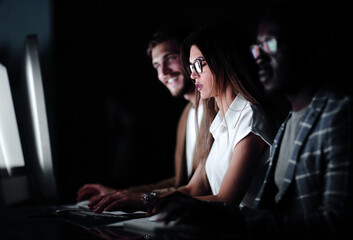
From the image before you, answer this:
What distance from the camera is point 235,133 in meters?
1.26

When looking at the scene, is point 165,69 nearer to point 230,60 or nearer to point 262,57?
point 230,60

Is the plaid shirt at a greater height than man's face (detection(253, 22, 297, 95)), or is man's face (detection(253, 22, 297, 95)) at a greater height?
man's face (detection(253, 22, 297, 95))

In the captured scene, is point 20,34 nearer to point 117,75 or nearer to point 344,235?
point 117,75

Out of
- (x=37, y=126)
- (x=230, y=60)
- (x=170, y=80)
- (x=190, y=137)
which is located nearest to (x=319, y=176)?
(x=230, y=60)

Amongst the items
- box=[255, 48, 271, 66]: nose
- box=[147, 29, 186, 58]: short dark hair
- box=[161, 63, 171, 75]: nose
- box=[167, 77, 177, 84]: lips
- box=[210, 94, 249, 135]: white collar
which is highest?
box=[147, 29, 186, 58]: short dark hair

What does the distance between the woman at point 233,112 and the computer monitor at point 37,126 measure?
0.57m

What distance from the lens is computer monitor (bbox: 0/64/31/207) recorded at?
1.17 meters

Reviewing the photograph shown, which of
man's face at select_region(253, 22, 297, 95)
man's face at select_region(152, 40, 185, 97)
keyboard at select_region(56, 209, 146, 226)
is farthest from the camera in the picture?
man's face at select_region(152, 40, 185, 97)

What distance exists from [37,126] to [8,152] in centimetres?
13

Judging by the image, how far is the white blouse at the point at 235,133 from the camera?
1201 millimetres

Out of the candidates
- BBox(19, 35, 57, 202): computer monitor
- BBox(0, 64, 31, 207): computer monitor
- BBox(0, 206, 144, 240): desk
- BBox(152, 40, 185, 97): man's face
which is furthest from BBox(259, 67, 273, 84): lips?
BBox(152, 40, 185, 97): man's face

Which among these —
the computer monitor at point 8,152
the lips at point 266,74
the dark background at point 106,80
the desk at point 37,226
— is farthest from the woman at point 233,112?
the dark background at point 106,80

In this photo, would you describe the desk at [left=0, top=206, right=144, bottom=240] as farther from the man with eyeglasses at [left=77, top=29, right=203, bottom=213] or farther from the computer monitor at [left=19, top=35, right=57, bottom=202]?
the man with eyeglasses at [left=77, top=29, right=203, bottom=213]

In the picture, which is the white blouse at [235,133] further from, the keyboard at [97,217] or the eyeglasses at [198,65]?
the keyboard at [97,217]
